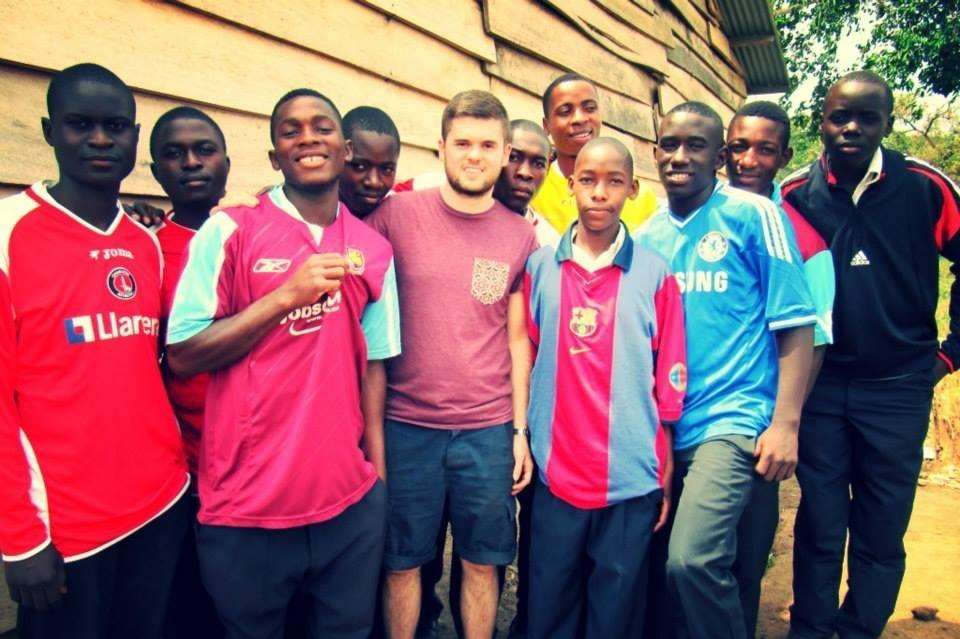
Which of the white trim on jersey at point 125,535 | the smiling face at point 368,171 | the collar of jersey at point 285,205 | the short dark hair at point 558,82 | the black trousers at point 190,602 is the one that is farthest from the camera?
the short dark hair at point 558,82

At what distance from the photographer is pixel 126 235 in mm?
1925

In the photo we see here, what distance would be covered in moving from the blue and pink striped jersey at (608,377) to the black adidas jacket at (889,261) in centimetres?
91

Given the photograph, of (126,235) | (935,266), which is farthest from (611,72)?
(126,235)

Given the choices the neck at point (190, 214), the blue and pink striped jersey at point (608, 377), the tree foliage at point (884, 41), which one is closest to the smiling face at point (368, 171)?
the neck at point (190, 214)

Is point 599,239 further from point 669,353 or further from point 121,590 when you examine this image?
point 121,590

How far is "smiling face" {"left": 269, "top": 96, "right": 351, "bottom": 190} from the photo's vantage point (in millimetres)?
2070

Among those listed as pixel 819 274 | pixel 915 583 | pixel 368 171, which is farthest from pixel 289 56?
pixel 915 583

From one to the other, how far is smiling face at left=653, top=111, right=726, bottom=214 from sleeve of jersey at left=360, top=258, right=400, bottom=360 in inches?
46.3

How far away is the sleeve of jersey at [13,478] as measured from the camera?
158cm

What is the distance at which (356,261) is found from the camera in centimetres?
212

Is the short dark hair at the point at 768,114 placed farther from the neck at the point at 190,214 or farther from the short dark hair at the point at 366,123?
the neck at the point at 190,214

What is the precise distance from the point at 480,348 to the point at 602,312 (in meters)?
0.47

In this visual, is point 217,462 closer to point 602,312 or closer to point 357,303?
point 357,303

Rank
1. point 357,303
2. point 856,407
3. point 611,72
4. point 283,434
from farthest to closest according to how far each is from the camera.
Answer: point 611,72, point 856,407, point 357,303, point 283,434
